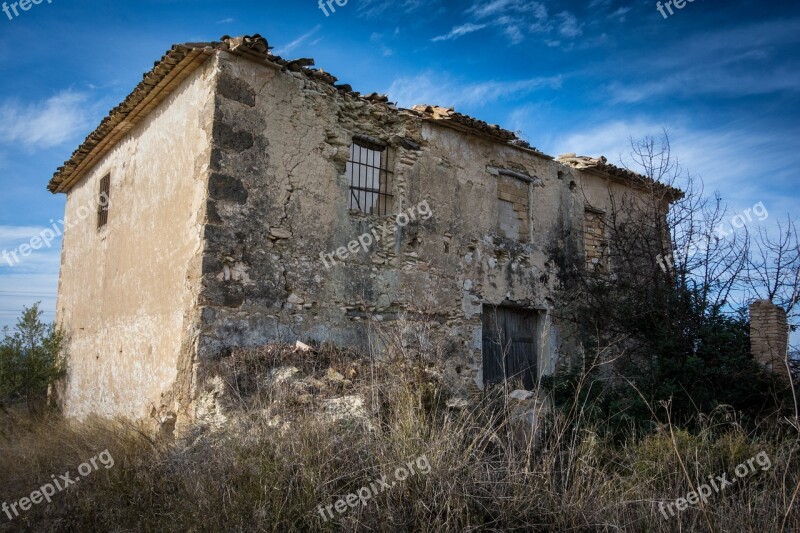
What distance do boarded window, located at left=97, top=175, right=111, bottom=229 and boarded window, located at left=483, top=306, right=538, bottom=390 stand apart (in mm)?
6555

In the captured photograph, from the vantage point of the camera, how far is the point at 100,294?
9852mm

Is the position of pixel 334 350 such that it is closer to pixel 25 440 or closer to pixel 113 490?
pixel 113 490

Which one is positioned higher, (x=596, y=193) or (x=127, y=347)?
(x=596, y=193)

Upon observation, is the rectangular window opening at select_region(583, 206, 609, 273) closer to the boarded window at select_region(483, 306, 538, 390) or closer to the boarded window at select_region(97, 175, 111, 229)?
the boarded window at select_region(483, 306, 538, 390)

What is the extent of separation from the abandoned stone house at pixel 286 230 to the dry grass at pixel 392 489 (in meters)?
1.59

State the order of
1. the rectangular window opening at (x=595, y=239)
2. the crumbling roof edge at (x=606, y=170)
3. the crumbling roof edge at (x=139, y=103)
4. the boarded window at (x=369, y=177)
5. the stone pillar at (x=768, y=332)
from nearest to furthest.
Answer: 1. the crumbling roof edge at (x=139, y=103)
2. the boarded window at (x=369, y=177)
3. the stone pillar at (x=768, y=332)
4. the crumbling roof edge at (x=606, y=170)
5. the rectangular window opening at (x=595, y=239)

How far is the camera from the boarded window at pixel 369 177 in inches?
337

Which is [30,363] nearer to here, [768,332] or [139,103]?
[139,103]

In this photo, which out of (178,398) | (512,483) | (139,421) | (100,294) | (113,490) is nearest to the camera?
(512,483)

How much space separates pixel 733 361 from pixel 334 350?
18.2 feet

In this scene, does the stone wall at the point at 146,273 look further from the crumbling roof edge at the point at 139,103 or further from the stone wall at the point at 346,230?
the stone wall at the point at 346,230

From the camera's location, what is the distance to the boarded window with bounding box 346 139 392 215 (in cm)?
857

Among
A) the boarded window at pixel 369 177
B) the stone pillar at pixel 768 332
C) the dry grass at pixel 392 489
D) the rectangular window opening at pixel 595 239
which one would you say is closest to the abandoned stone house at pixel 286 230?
the boarded window at pixel 369 177

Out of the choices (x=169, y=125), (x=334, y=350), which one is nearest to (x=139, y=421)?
(x=334, y=350)
